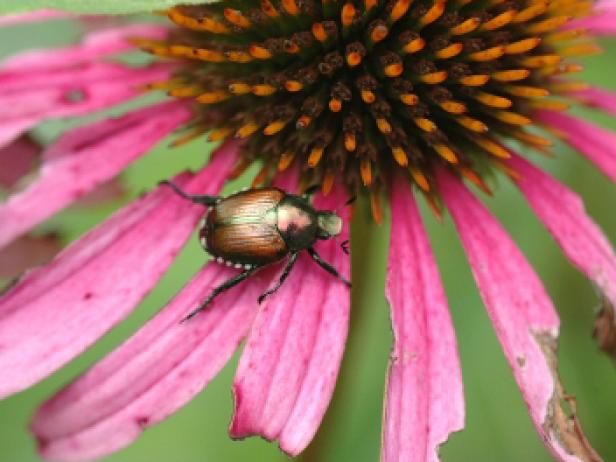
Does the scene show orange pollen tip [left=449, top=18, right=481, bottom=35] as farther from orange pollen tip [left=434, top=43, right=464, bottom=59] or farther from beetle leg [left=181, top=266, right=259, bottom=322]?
beetle leg [left=181, top=266, right=259, bottom=322]

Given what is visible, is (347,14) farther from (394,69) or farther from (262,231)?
(262,231)

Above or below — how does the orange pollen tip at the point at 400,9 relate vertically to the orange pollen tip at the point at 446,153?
above

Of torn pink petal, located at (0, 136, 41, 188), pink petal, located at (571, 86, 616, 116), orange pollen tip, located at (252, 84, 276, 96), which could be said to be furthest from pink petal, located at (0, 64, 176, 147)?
pink petal, located at (571, 86, 616, 116)

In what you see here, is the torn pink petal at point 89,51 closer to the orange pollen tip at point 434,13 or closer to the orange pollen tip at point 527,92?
the orange pollen tip at point 434,13

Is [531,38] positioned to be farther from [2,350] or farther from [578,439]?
[2,350]

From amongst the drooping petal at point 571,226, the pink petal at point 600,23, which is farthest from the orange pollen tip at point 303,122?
the pink petal at point 600,23
